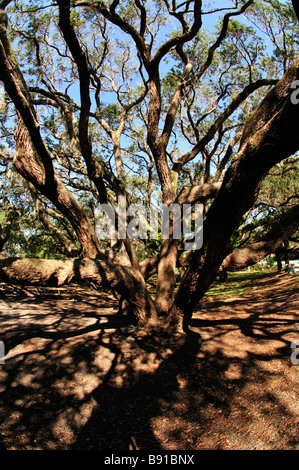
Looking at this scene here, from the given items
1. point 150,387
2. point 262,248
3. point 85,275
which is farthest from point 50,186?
point 262,248

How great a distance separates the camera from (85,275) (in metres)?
4.51

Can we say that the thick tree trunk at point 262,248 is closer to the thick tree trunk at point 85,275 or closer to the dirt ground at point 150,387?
the dirt ground at point 150,387

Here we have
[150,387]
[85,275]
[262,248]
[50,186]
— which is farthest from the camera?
[262,248]

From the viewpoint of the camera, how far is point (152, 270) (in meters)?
7.39

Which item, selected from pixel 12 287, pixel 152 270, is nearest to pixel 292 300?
pixel 152 270

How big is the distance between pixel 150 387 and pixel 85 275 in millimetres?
1891

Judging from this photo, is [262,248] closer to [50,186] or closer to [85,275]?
[85,275]

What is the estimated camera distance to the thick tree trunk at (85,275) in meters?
3.88

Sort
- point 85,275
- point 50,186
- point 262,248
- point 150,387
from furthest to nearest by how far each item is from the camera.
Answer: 1. point 262,248
2. point 50,186
3. point 85,275
4. point 150,387

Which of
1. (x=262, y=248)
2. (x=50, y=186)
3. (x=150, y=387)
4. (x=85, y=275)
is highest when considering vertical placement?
(x=50, y=186)

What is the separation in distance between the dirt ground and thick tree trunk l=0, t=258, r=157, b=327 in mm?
586

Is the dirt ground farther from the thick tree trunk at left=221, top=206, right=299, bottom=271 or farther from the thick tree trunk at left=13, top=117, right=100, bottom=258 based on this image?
the thick tree trunk at left=13, top=117, right=100, bottom=258

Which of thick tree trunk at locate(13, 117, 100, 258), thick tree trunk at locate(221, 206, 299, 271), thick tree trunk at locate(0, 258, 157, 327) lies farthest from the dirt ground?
thick tree trunk at locate(13, 117, 100, 258)

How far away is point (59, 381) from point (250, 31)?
1126 centimetres
